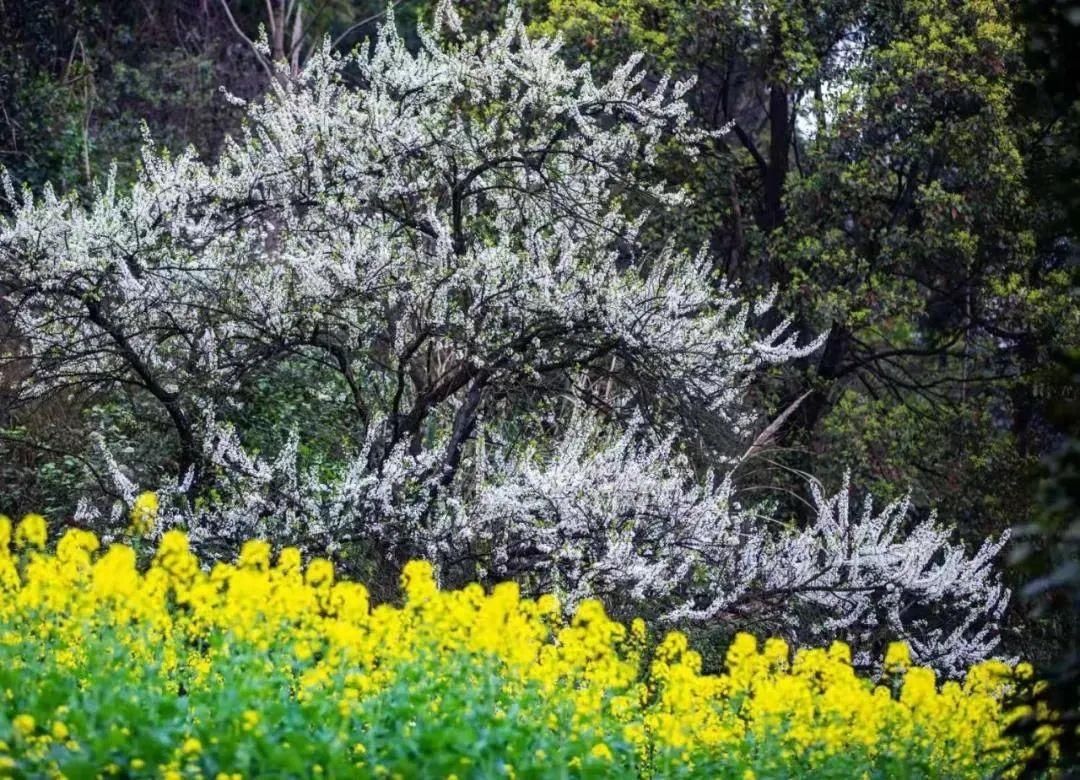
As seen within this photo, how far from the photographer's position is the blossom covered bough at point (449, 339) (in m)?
9.12

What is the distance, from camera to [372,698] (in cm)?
554

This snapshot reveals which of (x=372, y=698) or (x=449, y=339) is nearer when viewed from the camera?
(x=372, y=698)

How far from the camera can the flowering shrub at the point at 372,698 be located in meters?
4.86

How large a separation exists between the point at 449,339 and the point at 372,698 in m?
4.24

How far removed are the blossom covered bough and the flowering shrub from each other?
269cm

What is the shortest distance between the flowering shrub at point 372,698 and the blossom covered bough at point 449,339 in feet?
8.81

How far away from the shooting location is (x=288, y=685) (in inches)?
239

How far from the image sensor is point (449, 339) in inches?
376

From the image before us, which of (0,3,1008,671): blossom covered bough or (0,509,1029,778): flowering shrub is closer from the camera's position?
(0,509,1029,778): flowering shrub

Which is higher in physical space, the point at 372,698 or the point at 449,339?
the point at 449,339

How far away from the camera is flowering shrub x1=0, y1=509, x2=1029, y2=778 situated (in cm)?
486

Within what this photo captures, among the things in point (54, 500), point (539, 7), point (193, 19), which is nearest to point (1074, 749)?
point (54, 500)

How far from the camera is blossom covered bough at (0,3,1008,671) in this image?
912 centimetres

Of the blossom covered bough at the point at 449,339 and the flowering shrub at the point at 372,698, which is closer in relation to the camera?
the flowering shrub at the point at 372,698
